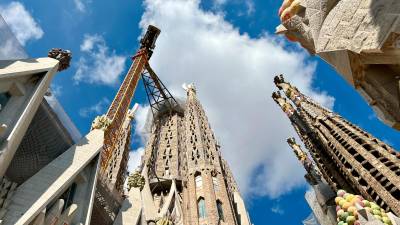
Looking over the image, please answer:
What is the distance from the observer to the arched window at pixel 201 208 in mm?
14762

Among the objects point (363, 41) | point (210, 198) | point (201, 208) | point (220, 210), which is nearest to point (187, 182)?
point (201, 208)

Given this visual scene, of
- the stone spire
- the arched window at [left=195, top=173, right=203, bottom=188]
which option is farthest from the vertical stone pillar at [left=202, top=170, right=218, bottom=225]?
the stone spire

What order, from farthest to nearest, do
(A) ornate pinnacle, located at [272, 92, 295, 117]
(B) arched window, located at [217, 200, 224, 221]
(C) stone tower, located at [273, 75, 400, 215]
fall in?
(A) ornate pinnacle, located at [272, 92, 295, 117] → (B) arched window, located at [217, 200, 224, 221] → (C) stone tower, located at [273, 75, 400, 215]

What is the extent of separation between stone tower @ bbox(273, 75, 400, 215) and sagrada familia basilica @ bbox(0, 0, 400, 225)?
0.04 meters

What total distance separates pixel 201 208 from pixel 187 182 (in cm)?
241

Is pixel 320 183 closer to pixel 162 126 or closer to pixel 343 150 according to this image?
pixel 343 150

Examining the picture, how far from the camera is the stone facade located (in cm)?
261

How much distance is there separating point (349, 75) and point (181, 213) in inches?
579

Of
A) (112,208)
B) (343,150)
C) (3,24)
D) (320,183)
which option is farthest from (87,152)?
(320,183)

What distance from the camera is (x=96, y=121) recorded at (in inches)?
484

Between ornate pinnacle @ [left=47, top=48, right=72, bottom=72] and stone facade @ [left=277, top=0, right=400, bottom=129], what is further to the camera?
ornate pinnacle @ [left=47, top=48, right=72, bottom=72]

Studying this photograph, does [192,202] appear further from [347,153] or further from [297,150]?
[297,150]

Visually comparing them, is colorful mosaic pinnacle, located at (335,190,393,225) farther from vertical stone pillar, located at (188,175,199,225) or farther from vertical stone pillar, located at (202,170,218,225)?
vertical stone pillar, located at (188,175,199,225)

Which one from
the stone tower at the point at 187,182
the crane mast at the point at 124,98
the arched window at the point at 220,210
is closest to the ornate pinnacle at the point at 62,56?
the crane mast at the point at 124,98
